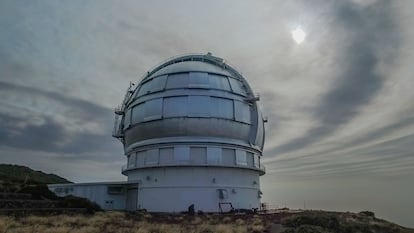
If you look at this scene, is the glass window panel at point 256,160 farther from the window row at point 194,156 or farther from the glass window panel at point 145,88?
the glass window panel at point 145,88

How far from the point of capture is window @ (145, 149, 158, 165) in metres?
29.2

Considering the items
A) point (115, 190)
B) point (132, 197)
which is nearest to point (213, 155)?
point (132, 197)

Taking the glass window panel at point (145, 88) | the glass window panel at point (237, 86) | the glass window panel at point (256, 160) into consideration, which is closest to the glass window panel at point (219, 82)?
the glass window panel at point (237, 86)

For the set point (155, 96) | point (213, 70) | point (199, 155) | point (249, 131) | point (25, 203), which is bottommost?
point (25, 203)

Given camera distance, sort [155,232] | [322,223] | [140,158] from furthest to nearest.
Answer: [140,158], [322,223], [155,232]

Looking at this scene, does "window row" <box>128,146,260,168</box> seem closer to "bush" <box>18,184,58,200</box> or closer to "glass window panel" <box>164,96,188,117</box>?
"glass window panel" <box>164,96,188,117</box>

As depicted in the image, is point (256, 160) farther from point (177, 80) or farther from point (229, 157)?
point (177, 80)

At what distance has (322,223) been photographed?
16.5 meters

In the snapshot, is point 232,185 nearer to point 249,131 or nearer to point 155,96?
point 249,131

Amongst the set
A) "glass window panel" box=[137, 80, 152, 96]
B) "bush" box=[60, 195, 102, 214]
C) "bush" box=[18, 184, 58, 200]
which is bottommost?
"bush" box=[60, 195, 102, 214]

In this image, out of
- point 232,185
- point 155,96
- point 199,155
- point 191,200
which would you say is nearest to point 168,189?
point 191,200

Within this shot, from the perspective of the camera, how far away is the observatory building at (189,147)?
28.1 metres

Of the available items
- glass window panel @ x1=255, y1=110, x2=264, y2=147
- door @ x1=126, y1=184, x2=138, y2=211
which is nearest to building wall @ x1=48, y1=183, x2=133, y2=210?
door @ x1=126, y1=184, x2=138, y2=211

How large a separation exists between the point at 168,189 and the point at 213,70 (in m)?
12.6
